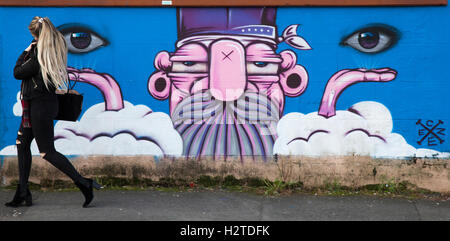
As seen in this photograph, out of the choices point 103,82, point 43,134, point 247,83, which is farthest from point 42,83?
point 247,83

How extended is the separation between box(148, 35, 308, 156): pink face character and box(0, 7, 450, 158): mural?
0.01 m

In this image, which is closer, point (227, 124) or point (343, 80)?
point (343, 80)

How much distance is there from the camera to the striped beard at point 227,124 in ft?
19.5

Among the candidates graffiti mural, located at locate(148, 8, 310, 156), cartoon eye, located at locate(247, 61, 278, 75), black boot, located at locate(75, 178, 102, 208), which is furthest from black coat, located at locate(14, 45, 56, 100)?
cartoon eye, located at locate(247, 61, 278, 75)

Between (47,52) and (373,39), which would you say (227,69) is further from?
(47,52)

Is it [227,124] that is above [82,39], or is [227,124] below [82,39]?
below

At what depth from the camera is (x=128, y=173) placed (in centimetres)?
604

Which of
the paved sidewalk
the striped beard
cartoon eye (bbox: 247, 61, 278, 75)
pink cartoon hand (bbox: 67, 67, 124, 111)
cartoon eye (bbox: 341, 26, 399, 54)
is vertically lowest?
the paved sidewalk

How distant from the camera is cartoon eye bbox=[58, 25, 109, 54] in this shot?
5.91 m

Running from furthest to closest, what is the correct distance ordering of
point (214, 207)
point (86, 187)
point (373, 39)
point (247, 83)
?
point (247, 83)
point (373, 39)
point (214, 207)
point (86, 187)

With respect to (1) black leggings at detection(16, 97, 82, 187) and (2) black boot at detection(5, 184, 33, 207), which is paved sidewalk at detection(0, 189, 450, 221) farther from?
(1) black leggings at detection(16, 97, 82, 187)

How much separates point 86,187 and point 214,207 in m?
1.28

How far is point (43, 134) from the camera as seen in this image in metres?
4.98
